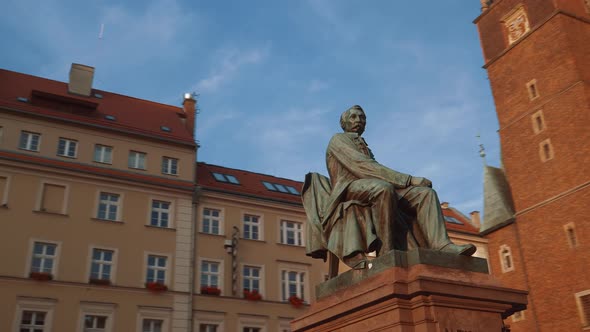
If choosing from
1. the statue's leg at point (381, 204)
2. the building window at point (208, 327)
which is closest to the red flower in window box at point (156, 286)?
the building window at point (208, 327)

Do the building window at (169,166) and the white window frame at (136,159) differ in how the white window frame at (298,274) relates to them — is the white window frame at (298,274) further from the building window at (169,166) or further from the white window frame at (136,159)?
→ the white window frame at (136,159)

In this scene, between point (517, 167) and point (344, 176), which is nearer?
point (344, 176)

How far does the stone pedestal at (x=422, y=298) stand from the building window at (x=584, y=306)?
25454 mm

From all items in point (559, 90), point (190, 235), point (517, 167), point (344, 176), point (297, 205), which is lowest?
point (344, 176)

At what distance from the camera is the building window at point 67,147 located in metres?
26.0

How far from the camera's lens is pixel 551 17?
106ft

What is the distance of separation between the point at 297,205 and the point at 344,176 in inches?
955

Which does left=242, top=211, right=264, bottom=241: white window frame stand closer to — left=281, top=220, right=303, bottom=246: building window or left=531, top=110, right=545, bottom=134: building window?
left=281, top=220, right=303, bottom=246: building window

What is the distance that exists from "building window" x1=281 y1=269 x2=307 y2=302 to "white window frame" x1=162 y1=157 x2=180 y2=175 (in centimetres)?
696

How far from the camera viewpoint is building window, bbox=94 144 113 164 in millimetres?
26750

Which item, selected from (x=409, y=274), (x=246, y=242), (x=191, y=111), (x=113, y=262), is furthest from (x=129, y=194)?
(x=409, y=274)

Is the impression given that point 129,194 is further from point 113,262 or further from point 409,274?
point 409,274

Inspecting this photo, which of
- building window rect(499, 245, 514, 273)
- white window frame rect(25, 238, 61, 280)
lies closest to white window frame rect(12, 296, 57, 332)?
white window frame rect(25, 238, 61, 280)

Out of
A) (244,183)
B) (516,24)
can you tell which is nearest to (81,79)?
(244,183)
